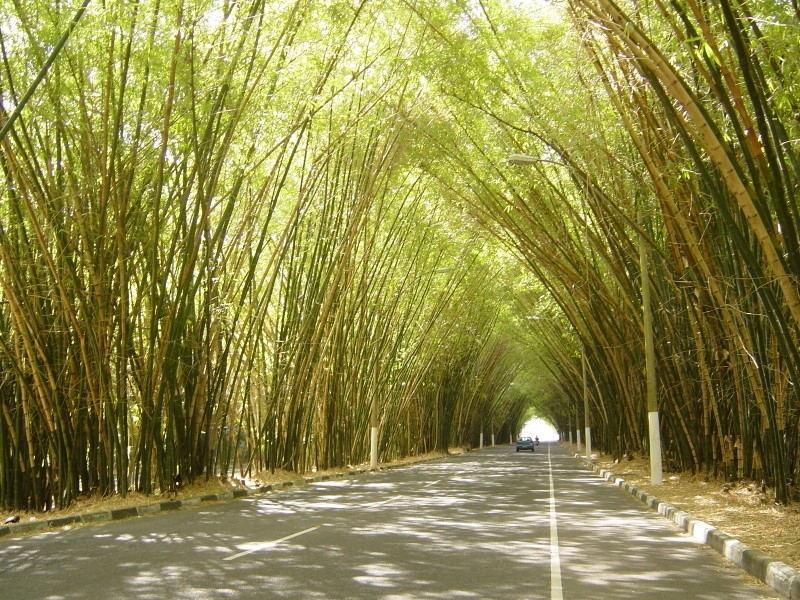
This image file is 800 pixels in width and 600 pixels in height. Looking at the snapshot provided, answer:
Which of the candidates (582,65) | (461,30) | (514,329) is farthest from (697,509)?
(514,329)

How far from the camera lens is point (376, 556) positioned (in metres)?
6.06

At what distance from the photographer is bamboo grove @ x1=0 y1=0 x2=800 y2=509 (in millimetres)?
6941

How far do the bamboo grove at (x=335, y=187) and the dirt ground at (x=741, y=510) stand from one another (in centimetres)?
30

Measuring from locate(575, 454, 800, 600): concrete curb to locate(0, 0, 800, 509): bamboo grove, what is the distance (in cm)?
101

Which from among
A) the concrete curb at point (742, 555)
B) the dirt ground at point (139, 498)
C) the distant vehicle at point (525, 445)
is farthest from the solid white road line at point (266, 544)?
the distant vehicle at point (525, 445)

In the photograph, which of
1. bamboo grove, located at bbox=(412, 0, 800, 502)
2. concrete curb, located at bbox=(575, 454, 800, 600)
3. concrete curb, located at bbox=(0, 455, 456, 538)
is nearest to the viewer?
concrete curb, located at bbox=(575, 454, 800, 600)

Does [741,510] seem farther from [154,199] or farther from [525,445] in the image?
[525,445]

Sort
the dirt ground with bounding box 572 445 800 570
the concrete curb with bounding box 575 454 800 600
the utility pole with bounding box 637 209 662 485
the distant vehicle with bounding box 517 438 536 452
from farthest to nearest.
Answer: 1. the distant vehicle with bounding box 517 438 536 452
2. the utility pole with bounding box 637 209 662 485
3. the dirt ground with bounding box 572 445 800 570
4. the concrete curb with bounding box 575 454 800 600

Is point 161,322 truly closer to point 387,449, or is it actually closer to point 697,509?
point 697,509

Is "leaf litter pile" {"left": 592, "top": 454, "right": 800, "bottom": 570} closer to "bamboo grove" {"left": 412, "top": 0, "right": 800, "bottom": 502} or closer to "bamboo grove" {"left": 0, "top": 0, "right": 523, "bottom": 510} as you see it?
"bamboo grove" {"left": 412, "top": 0, "right": 800, "bottom": 502}

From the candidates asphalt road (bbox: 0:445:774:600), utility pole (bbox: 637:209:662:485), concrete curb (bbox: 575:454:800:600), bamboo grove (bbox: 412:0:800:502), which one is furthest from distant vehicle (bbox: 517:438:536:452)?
concrete curb (bbox: 575:454:800:600)

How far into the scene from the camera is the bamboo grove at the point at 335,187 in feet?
22.8

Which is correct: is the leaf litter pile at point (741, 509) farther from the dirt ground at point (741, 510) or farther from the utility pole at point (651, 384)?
the utility pole at point (651, 384)

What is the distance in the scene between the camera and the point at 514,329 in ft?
116
